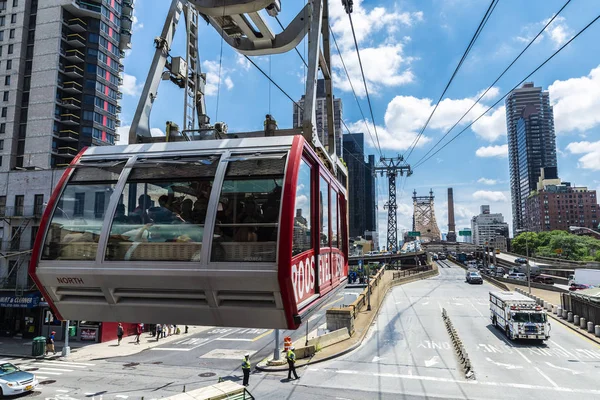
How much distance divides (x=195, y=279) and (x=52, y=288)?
2620 mm

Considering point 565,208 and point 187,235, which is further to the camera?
point 565,208

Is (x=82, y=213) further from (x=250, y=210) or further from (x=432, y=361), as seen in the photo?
(x=432, y=361)

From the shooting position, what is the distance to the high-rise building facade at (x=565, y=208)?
160 m

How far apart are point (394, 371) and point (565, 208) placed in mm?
176655

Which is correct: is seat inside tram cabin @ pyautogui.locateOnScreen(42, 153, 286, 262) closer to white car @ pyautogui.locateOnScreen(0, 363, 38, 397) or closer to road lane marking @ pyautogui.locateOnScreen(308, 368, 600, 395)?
white car @ pyautogui.locateOnScreen(0, 363, 38, 397)

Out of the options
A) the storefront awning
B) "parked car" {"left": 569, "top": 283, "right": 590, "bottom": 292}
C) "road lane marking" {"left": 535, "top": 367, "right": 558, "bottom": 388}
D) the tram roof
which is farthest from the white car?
"parked car" {"left": 569, "top": 283, "right": 590, "bottom": 292}

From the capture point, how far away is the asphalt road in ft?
54.4

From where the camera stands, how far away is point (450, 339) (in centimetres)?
→ 2495

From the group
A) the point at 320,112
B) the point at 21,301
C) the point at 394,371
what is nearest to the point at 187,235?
the point at 394,371

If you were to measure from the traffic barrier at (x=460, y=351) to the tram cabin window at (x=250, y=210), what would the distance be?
659 inches

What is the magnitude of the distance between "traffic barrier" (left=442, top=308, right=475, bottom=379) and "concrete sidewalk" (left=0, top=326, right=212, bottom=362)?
64.7 ft

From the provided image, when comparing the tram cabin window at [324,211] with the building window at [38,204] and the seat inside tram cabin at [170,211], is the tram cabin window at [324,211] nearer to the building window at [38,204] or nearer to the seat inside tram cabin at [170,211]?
the seat inside tram cabin at [170,211]

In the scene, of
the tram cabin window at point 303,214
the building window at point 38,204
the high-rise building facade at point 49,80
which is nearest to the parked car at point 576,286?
the tram cabin window at point 303,214

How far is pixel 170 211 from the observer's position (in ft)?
19.9
